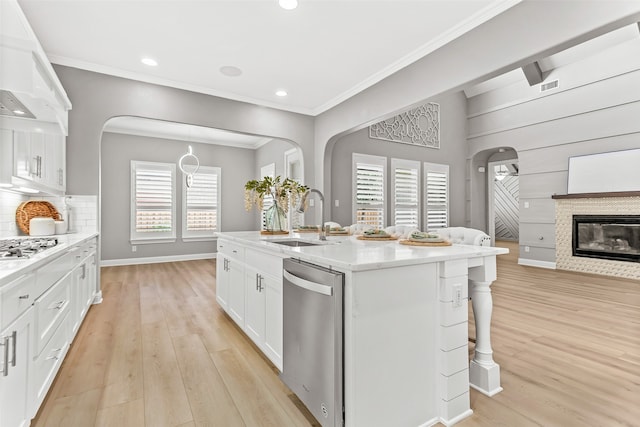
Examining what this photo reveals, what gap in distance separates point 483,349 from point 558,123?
5771 millimetres

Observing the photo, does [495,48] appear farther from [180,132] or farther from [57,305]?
[180,132]

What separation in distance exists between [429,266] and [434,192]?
605 centimetres

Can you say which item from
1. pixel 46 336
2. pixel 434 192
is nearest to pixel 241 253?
pixel 46 336

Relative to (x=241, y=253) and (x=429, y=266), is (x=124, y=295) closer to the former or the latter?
(x=241, y=253)

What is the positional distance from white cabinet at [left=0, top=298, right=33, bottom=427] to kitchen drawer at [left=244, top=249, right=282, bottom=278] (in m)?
1.23

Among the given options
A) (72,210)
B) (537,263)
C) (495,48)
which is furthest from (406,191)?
(72,210)

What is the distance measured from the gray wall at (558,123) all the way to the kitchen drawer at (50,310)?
719 cm

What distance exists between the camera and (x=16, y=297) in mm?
1295

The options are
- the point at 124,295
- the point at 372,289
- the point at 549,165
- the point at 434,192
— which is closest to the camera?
the point at 372,289

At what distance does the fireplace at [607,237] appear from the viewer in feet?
16.0

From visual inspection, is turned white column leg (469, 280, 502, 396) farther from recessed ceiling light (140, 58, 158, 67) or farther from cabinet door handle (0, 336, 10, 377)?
recessed ceiling light (140, 58, 158, 67)

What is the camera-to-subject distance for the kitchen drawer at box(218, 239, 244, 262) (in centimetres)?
275

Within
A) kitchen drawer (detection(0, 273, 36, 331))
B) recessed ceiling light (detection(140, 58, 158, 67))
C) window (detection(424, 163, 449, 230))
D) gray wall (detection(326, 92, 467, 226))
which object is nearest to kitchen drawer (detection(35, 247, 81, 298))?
kitchen drawer (detection(0, 273, 36, 331))

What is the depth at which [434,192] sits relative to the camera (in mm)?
7211
